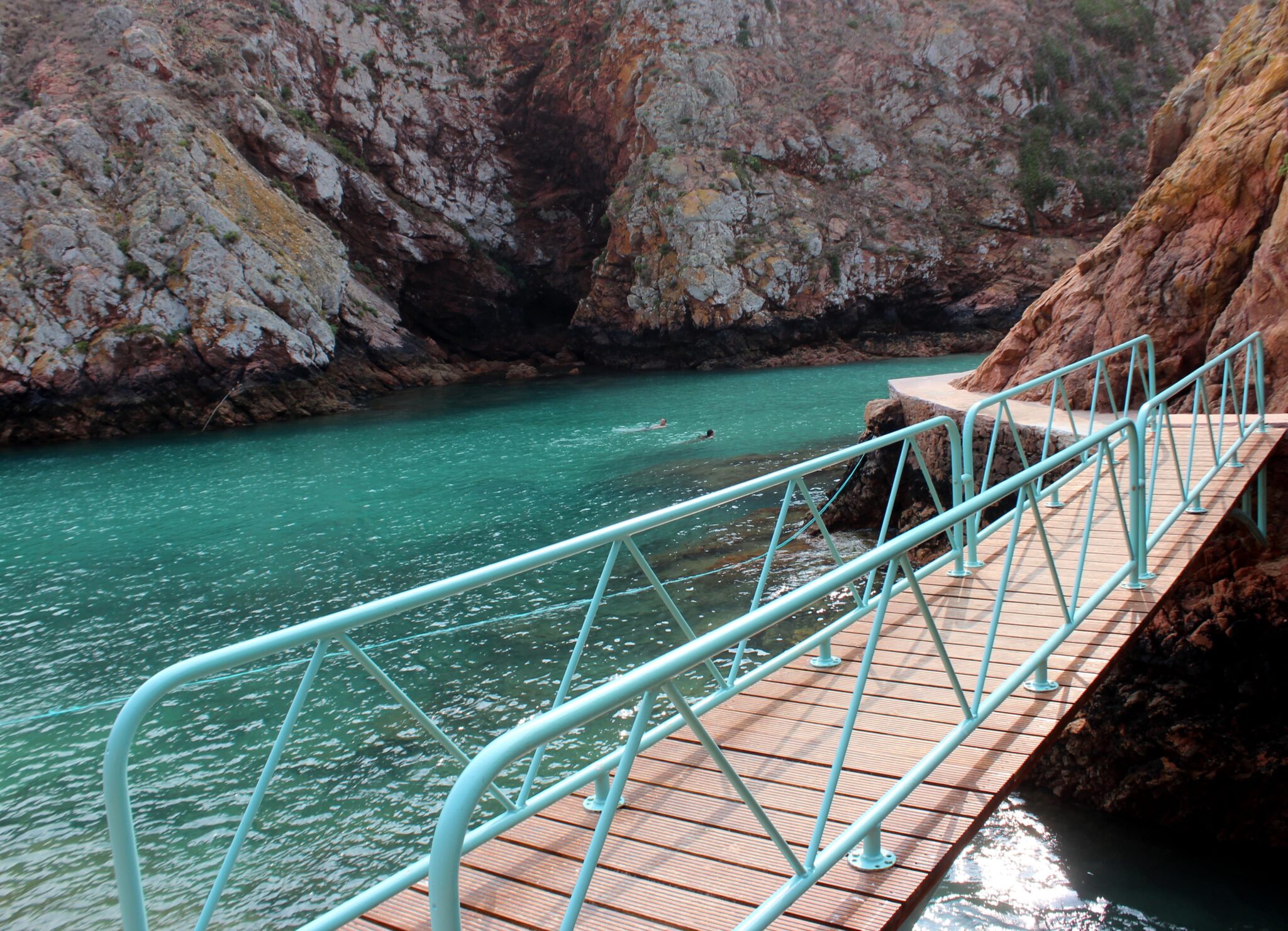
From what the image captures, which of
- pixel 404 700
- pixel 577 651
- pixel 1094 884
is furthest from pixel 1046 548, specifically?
pixel 1094 884

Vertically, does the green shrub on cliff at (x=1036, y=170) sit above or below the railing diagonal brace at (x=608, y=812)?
above

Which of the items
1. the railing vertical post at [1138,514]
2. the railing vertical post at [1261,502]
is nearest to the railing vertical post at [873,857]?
the railing vertical post at [1138,514]

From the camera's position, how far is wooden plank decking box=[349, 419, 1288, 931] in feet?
9.14

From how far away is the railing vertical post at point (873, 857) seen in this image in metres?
2.88

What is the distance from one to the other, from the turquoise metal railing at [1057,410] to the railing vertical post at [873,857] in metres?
2.48

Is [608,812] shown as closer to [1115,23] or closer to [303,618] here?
[303,618]

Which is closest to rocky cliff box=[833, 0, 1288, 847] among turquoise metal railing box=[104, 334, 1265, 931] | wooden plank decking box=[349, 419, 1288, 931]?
turquoise metal railing box=[104, 334, 1265, 931]

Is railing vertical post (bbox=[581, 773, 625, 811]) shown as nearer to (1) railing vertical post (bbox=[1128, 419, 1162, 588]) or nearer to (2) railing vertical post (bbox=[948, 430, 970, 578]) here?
(2) railing vertical post (bbox=[948, 430, 970, 578])

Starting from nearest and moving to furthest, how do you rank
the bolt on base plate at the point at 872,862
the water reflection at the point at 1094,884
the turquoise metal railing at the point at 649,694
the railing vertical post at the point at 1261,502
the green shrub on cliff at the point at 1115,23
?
the turquoise metal railing at the point at 649,694, the bolt on base plate at the point at 872,862, the water reflection at the point at 1094,884, the railing vertical post at the point at 1261,502, the green shrub on cliff at the point at 1115,23

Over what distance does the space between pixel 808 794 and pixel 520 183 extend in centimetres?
5210

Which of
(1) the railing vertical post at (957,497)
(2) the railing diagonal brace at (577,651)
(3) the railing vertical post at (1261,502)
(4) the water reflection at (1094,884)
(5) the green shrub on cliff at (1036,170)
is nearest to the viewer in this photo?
(2) the railing diagonal brace at (577,651)

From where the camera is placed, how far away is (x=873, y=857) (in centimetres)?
289

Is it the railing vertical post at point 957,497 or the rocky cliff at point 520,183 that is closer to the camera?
the railing vertical post at point 957,497

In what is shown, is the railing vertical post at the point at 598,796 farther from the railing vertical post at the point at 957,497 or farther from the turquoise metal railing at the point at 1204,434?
the turquoise metal railing at the point at 1204,434
